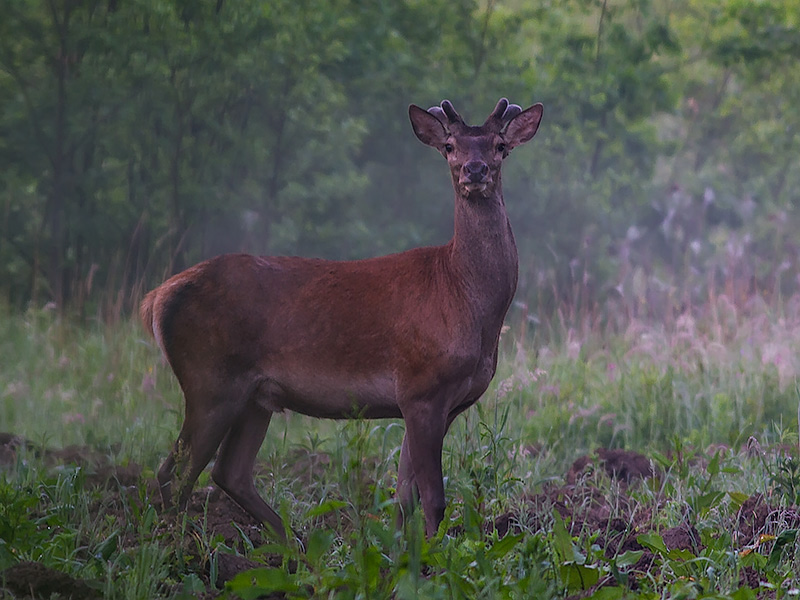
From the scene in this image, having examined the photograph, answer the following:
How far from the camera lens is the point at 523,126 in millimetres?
5254

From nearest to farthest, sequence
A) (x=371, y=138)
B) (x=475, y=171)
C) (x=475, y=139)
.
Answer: (x=475, y=171), (x=475, y=139), (x=371, y=138)

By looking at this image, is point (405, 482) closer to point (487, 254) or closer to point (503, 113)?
point (487, 254)

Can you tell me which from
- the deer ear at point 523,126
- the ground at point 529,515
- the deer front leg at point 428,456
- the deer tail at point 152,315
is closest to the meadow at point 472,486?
the ground at point 529,515

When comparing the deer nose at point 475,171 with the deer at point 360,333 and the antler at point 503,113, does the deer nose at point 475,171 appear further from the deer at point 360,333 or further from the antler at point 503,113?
the antler at point 503,113

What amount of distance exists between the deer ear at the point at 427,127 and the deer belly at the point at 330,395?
1183 millimetres

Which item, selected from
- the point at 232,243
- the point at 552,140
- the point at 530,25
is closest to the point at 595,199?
the point at 552,140

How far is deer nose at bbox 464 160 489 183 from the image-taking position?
15.4 ft

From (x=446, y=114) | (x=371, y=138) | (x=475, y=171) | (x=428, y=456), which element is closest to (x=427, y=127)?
(x=446, y=114)

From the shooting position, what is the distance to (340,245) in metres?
12.1

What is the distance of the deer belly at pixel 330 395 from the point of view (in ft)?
16.3

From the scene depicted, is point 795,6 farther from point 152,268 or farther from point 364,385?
point 364,385

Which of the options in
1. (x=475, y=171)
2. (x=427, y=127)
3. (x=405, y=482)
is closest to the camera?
(x=475, y=171)

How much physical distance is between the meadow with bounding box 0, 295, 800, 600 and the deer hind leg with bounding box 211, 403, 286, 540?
10cm

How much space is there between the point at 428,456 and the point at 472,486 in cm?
46
